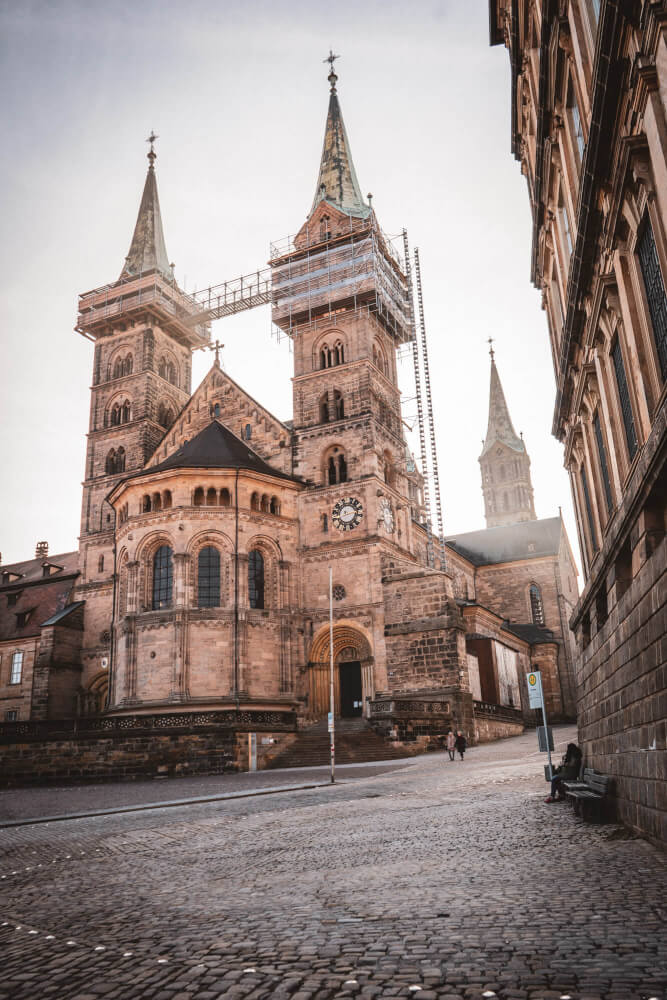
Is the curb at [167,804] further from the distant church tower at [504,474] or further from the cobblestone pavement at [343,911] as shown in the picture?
the distant church tower at [504,474]

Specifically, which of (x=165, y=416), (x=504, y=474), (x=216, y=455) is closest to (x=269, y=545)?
(x=216, y=455)

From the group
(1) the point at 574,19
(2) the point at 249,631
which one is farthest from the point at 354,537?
(1) the point at 574,19

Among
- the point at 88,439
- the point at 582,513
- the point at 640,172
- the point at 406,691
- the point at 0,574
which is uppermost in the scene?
the point at 88,439

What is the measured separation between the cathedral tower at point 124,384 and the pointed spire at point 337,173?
11928mm

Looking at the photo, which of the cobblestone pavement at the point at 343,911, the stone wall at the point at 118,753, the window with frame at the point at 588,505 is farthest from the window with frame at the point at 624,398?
the stone wall at the point at 118,753

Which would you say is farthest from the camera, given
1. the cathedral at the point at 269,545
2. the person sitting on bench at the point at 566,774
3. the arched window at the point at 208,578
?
the arched window at the point at 208,578

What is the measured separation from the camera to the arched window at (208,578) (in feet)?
119

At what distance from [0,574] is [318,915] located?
56555 millimetres

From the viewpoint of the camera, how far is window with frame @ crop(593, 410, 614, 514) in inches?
557

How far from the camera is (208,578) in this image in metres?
36.8

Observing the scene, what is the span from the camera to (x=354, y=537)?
39.2 meters

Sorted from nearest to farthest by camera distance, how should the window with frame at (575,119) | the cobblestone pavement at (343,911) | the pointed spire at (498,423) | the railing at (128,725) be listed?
the cobblestone pavement at (343,911) → the window with frame at (575,119) → the railing at (128,725) → the pointed spire at (498,423)

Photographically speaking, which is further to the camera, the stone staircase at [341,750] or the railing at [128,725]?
the stone staircase at [341,750]

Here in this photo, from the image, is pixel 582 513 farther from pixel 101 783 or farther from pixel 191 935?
pixel 101 783
